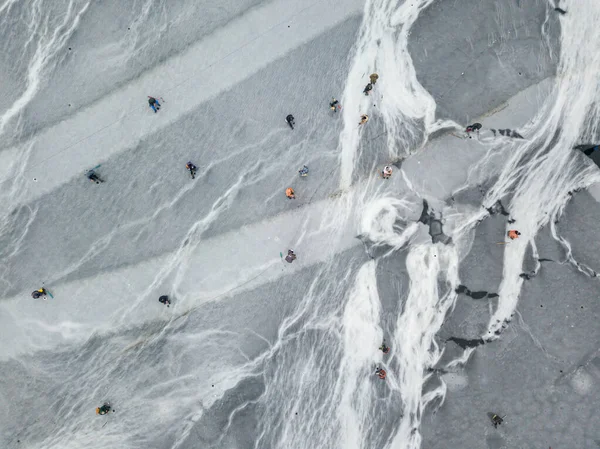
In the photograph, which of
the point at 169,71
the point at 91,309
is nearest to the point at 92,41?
the point at 169,71

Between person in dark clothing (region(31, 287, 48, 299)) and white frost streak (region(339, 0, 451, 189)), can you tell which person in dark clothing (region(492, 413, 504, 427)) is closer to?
white frost streak (region(339, 0, 451, 189))

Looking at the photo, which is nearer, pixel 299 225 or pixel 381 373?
pixel 381 373

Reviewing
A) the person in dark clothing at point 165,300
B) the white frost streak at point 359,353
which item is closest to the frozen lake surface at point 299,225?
the white frost streak at point 359,353

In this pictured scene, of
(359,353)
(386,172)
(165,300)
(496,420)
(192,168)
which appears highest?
(192,168)

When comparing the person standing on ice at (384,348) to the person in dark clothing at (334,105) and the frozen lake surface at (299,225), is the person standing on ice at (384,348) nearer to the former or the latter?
the frozen lake surface at (299,225)

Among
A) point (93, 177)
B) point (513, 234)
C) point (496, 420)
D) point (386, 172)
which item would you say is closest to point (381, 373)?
point (496, 420)

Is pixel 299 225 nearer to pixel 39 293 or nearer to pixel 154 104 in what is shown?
pixel 154 104

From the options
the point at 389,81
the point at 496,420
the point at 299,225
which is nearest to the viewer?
the point at 496,420

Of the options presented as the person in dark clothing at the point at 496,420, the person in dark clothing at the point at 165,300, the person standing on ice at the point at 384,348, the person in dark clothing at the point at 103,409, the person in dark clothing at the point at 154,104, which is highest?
the person in dark clothing at the point at 154,104
